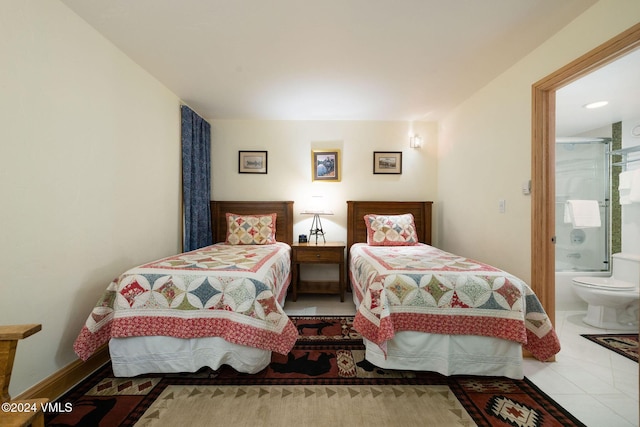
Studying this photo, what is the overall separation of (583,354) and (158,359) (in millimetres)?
2990

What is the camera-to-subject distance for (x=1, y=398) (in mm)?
801

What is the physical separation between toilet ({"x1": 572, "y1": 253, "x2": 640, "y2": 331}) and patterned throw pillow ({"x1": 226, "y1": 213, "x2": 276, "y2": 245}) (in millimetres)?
3219

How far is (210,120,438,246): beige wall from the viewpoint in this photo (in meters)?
3.52

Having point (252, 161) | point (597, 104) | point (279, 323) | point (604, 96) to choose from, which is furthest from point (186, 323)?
point (597, 104)

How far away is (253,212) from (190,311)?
2005 mm

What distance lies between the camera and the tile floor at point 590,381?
1359mm

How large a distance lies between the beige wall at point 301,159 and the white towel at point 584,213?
7.11 feet

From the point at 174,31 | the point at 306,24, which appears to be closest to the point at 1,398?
the point at 174,31

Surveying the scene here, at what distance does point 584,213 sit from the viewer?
3156mm

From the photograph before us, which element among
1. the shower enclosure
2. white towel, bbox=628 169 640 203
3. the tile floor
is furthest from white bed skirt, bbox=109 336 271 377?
white towel, bbox=628 169 640 203

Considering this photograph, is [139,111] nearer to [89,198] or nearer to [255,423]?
[89,198]

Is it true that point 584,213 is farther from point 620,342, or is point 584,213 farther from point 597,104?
point 620,342

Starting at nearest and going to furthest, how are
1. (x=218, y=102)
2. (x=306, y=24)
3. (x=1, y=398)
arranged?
(x=1, y=398), (x=306, y=24), (x=218, y=102)

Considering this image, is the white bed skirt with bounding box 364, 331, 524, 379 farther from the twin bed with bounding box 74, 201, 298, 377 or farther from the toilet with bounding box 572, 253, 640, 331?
the toilet with bounding box 572, 253, 640, 331
